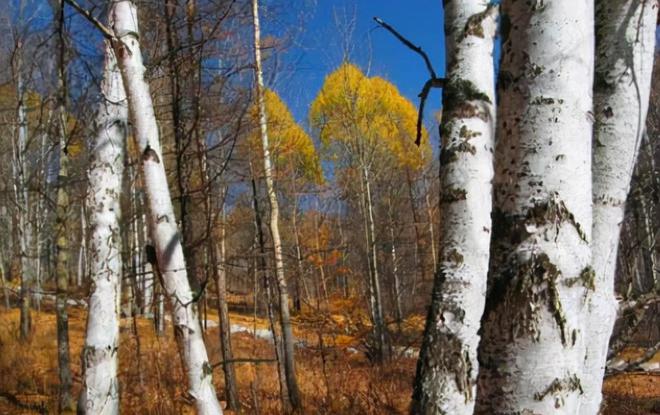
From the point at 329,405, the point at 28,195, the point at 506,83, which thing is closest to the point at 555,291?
the point at 506,83

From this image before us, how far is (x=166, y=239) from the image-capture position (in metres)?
2.77

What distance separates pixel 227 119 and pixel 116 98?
1.40 metres

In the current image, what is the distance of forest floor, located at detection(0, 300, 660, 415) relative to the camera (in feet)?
19.7

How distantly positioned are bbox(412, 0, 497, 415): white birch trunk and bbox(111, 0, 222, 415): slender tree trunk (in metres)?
1.21

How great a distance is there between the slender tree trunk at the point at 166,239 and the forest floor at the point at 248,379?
52.7 inches

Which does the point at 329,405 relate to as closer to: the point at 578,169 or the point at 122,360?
the point at 122,360

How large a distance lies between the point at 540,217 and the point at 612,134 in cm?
60

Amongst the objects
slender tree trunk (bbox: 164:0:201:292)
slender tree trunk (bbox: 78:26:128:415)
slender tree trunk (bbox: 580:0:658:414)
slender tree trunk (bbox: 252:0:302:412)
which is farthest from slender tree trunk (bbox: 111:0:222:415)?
slender tree trunk (bbox: 252:0:302:412)

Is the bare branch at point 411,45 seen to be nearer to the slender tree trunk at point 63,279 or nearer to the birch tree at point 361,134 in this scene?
the slender tree trunk at point 63,279

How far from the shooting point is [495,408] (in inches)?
42.2

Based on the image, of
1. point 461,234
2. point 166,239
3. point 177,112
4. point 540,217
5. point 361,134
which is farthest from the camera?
point 361,134

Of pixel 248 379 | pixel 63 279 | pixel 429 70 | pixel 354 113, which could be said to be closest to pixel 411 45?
pixel 429 70

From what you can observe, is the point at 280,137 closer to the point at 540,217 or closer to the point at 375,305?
the point at 375,305

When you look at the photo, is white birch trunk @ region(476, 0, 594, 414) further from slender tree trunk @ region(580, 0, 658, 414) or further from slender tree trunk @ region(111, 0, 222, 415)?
slender tree trunk @ region(111, 0, 222, 415)
